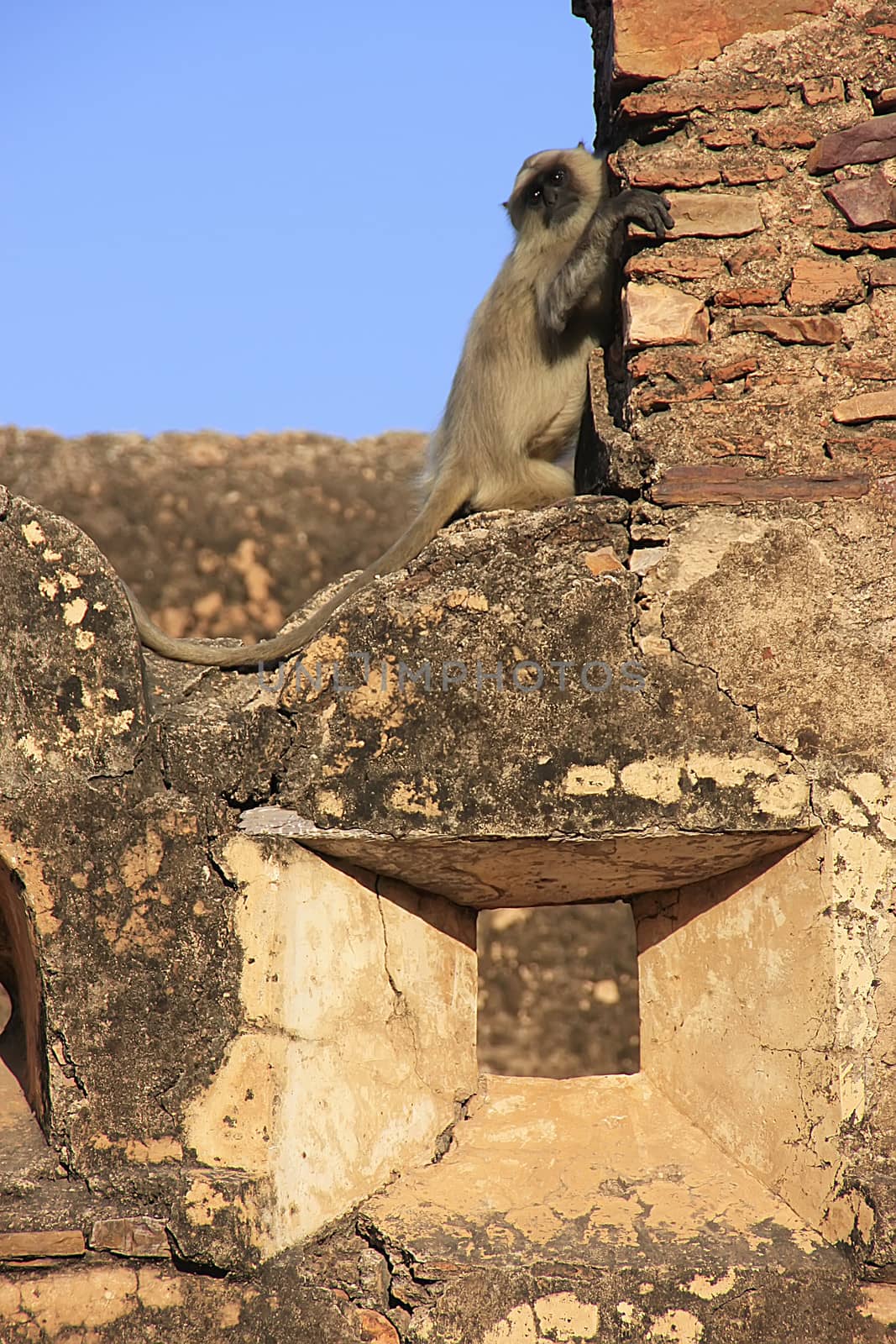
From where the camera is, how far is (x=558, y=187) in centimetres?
395

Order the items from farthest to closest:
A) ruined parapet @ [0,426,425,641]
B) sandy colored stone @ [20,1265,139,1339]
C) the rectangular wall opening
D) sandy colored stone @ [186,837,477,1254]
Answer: ruined parapet @ [0,426,425,641]
the rectangular wall opening
sandy colored stone @ [186,837,477,1254]
sandy colored stone @ [20,1265,139,1339]

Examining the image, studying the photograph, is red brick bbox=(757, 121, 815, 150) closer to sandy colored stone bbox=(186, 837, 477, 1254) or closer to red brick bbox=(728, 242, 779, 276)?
red brick bbox=(728, 242, 779, 276)

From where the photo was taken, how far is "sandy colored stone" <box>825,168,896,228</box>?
3309 mm

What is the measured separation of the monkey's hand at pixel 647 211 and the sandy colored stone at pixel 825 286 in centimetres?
33

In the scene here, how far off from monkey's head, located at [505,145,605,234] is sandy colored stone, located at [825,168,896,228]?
2.59ft

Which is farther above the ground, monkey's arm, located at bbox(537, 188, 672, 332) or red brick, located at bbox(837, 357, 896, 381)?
monkey's arm, located at bbox(537, 188, 672, 332)

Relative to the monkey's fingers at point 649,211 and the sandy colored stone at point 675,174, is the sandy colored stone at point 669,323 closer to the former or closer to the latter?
the monkey's fingers at point 649,211

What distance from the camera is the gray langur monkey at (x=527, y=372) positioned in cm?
359

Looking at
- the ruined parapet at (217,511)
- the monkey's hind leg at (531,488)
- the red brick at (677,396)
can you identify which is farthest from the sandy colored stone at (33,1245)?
the ruined parapet at (217,511)

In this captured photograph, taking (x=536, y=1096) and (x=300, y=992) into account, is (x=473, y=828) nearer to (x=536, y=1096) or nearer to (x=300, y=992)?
(x=300, y=992)

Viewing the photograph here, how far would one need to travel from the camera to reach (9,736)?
3225mm

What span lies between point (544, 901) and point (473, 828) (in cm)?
75

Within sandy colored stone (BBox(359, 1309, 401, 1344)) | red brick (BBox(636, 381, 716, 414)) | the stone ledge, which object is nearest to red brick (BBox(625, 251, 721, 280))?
red brick (BBox(636, 381, 716, 414))

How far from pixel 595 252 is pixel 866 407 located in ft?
2.57
